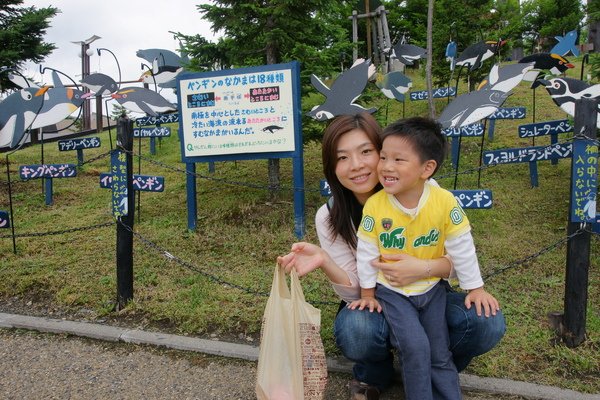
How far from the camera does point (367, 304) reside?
228 cm

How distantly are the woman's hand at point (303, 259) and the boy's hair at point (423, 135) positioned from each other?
2.00ft

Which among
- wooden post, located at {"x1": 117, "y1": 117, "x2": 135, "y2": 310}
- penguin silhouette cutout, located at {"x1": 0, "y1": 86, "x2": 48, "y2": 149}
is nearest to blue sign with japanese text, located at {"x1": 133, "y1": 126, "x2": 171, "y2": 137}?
penguin silhouette cutout, located at {"x1": 0, "y1": 86, "x2": 48, "y2": 149}

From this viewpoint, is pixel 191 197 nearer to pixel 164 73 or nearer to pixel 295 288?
pixel 295 288

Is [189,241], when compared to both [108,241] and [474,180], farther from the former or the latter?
[474,180]

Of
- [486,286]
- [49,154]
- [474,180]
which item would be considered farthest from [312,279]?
[49,154]

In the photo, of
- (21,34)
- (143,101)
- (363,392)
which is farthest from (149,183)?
(21,34)

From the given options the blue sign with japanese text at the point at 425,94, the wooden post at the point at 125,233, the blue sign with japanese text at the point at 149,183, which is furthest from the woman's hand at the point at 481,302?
the blue sign with japanese text at the point at 425,94

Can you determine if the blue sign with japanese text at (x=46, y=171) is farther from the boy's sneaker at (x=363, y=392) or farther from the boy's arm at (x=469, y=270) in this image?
the boy's arm at (x=469, y=270)

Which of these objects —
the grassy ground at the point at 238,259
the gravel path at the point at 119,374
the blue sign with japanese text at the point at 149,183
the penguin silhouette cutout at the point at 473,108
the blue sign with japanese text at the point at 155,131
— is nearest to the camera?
the gravel path at the point at 119,374

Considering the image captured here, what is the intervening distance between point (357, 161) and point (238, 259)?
2.48m

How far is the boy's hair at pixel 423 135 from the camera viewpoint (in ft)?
6.95

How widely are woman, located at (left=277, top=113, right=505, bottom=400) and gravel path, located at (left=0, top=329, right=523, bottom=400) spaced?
40cm

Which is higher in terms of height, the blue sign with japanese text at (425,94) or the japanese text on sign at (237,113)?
the blue sign with japanese text at (425,94)

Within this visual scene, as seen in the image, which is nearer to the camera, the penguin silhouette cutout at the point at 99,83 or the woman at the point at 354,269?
the woman at the point at 354,269
